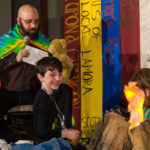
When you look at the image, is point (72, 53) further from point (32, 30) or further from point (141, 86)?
point (141, 86)

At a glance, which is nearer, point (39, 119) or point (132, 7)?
point (39, 119)

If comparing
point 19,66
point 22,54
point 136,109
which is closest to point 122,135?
point 136,109

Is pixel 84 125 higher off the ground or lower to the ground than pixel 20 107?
lower

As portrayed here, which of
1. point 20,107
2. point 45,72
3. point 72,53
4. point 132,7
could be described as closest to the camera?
point 45,72

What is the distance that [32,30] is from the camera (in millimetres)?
3520

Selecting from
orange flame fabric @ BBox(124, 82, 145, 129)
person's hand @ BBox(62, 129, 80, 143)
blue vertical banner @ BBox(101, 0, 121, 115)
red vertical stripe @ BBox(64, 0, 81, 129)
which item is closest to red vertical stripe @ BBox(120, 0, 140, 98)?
blue vertical banner @ BBox(101, 0, 121, 115)

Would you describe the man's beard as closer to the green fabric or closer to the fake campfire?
the green fabric

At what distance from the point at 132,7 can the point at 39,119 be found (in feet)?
5.94

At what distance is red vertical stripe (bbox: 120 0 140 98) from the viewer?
3740 mm

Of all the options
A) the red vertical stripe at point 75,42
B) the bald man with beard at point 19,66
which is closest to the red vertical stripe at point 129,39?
the red vertical stripe at point 75,42

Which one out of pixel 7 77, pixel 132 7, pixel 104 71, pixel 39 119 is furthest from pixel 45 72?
pixel 132 7

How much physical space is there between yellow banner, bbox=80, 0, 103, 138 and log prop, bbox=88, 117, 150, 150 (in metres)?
1.68

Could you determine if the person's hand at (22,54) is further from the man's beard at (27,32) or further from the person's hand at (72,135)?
the person's hand at (72,135)

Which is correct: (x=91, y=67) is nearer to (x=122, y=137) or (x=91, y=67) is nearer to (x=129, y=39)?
(x=129, y=39)
